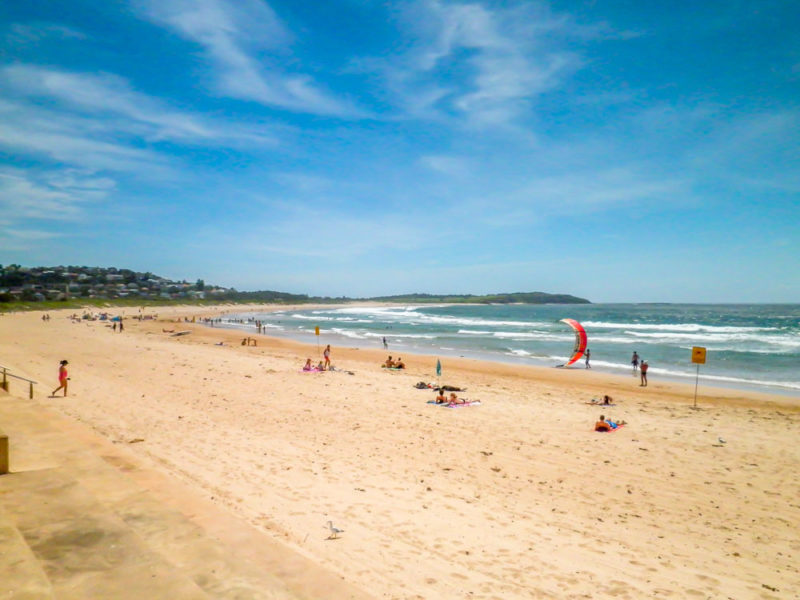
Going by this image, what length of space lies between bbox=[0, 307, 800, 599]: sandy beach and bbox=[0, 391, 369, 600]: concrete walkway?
0.83 metres

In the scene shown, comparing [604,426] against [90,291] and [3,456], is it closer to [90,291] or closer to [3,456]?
[3,456]

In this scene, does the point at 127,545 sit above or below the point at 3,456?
below

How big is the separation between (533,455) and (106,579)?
25.9 feet

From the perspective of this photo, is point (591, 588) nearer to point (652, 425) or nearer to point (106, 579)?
point (106, 579)

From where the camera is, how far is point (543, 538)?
6.05 metres

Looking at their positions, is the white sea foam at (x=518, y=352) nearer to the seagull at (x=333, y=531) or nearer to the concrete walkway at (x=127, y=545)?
the seagull at (x=333, y=531)

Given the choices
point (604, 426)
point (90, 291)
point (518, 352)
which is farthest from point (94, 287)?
point (604, 426)

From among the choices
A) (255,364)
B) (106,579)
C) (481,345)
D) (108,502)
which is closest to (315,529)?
(108,502)

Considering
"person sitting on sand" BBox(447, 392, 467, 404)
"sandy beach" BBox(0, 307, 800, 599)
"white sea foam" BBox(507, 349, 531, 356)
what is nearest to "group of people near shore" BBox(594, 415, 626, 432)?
"sandy beach" BBox(0, 307, 800, 599)

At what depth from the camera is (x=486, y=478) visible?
27.0ft

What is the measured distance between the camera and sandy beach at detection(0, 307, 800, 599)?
207 inches

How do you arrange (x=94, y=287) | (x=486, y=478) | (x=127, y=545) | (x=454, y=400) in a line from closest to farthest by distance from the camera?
(x=127, y=545) < (x=486, y=478) < (x=454, y=400) < (x=94, y=287)

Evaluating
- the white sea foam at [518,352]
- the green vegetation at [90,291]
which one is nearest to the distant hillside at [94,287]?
the green vegetation at [90,291]

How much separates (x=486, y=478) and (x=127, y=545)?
228 inches
